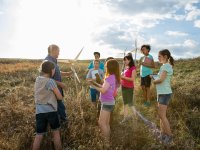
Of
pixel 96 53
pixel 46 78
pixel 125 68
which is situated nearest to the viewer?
pixel 46 78

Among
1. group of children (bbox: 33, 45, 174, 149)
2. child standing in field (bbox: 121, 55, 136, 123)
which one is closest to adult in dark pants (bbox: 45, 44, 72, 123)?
group of children (bbox: 33, 45, 174, 149)

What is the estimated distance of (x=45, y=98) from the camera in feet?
18.3

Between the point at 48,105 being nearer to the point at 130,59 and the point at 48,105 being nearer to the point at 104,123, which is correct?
the point at 104,123

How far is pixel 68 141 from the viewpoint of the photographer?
6.13m

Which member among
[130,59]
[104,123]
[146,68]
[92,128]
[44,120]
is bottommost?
[92,128]

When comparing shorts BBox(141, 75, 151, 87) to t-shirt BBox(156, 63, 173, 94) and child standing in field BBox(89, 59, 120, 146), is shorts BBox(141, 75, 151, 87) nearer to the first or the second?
t-shirt BBox(156, 63, 173, 94)

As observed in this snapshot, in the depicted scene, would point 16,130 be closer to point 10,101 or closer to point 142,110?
point 10,101

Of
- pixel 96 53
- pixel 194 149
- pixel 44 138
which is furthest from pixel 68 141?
pixel 96 53

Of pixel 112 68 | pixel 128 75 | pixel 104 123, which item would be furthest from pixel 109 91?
pixel 128 75

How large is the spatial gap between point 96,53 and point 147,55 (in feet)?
4.47

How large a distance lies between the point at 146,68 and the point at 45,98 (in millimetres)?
4108

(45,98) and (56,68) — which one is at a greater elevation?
(56,68)

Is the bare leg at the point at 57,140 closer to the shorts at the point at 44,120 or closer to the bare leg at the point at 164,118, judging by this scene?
the shorts at the point at 44,120

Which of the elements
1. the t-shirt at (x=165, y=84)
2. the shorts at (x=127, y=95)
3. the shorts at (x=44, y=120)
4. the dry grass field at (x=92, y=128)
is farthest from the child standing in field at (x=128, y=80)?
the shorts at (x=44, y=120)
